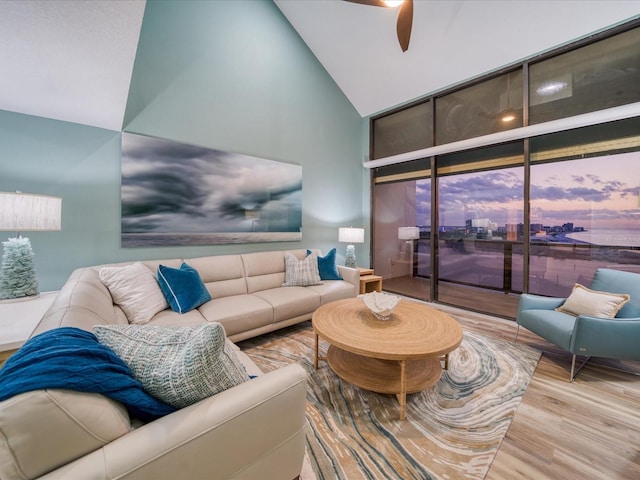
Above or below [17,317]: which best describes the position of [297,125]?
above

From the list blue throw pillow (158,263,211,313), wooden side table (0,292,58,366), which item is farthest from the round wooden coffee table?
wooden side table (0,292,58,366)

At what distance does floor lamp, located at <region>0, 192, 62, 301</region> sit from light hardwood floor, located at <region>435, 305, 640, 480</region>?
3027 millimetres

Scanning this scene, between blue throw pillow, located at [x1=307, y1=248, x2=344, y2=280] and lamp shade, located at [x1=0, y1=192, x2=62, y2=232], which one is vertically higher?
lamp shade, located at [x1=0, y1=192, x2=62, y2=232]

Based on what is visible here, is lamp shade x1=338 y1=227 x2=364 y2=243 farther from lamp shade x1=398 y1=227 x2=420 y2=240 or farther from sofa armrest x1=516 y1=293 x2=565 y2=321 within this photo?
sofa armrest x1=516 y1=293 x2=565 y2=321

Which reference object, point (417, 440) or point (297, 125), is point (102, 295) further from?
point (297, 125)

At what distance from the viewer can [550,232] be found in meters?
3.13

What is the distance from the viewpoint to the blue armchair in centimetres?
187

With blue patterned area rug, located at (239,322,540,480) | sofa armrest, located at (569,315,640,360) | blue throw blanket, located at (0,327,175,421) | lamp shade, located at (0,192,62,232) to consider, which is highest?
lamp shade, located at (0,192,62,232)

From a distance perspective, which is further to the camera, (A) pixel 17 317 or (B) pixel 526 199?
(B) pixel 526 199

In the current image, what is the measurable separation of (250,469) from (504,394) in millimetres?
1876

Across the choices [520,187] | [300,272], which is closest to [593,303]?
[520,187]

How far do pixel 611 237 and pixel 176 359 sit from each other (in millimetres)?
4106

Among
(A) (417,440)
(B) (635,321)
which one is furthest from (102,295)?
(B) (635,321)

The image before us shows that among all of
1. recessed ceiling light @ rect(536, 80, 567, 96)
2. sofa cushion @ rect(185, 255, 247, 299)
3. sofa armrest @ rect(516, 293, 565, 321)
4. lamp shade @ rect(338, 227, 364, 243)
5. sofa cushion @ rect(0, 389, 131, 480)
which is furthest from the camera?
lamp shade @ rect(338, 227, 364, 243)
